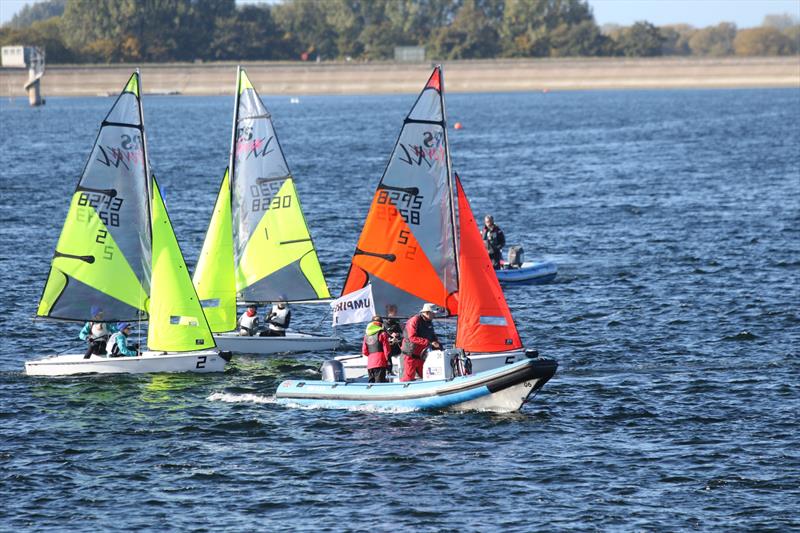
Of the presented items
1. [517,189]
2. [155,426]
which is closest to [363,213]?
[517,189]

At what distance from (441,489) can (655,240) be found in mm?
40108

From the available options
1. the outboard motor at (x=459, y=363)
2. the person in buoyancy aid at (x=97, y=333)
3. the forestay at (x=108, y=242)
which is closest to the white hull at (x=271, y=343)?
the forestay at (x=108, y=242)

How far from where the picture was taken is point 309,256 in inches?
1603

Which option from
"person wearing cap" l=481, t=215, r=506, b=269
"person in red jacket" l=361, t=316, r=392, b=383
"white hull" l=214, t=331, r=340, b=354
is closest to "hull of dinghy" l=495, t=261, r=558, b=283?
"person wearing cap" l=481, t=215, r=506, b=269

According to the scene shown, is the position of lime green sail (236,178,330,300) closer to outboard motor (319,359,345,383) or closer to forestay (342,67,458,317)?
forestay (342,67,458,317)

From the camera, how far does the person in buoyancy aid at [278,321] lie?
129ft

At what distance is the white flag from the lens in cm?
3478

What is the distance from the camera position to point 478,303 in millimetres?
33094

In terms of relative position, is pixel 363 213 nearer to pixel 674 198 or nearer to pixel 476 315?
pixel 674 198

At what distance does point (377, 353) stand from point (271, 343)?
6.77m

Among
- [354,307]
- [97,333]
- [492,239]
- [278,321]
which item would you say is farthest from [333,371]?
[492,239]

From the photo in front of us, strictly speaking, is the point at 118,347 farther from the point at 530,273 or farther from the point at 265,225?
the point at 530,273

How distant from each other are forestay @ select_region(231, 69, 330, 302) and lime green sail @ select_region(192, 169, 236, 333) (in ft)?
1.74

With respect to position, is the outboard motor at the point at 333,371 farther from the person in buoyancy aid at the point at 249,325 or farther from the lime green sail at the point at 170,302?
the person in buoyancy aid at the point at 249,325
